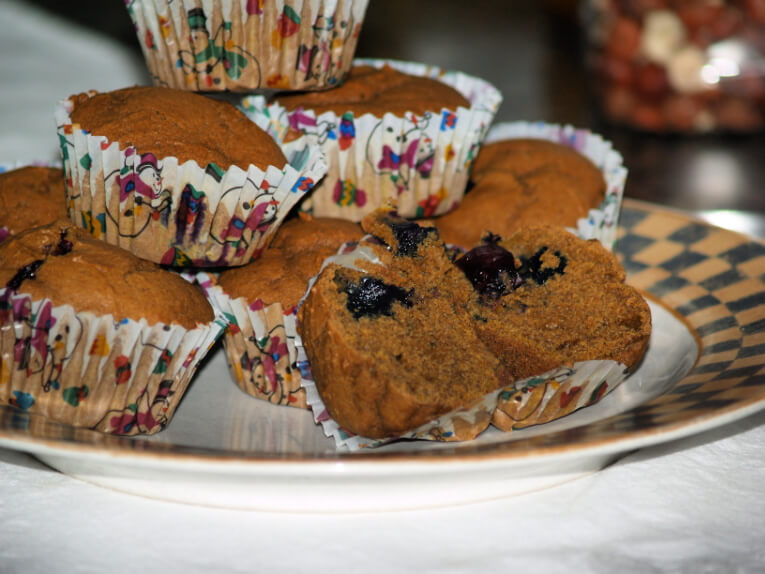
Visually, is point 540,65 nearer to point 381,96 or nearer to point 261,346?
point 381,96

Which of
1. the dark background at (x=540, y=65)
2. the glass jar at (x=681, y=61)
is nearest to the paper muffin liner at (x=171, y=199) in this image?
the dark background at (x=540, y=65)

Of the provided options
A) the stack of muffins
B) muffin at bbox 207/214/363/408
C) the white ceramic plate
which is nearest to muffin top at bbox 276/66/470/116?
the stack of muffins

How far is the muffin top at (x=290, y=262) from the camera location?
7.21 ft

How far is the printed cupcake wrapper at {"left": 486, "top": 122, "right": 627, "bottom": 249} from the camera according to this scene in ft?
8.39

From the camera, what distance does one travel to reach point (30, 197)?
237 centimetres

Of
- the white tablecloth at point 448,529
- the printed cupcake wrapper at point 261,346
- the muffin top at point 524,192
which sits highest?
the muffin top at point 524,192

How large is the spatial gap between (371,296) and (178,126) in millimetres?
684

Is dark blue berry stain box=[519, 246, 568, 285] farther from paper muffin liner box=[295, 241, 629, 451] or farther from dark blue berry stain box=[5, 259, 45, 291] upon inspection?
dark blue berry stain box=[5, 259, 45, 291]

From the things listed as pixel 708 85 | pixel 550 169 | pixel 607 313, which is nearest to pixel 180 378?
pixel 607 313

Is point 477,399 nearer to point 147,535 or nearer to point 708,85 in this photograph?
point 147,535

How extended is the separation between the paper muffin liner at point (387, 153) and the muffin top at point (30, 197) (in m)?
0.58

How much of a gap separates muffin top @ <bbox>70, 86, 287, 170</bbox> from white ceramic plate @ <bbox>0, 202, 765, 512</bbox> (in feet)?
1.94

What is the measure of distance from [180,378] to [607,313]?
1026 mm

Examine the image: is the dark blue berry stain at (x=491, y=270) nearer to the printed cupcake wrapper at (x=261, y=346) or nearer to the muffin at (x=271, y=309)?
the muffin at (x=271, y=309)
